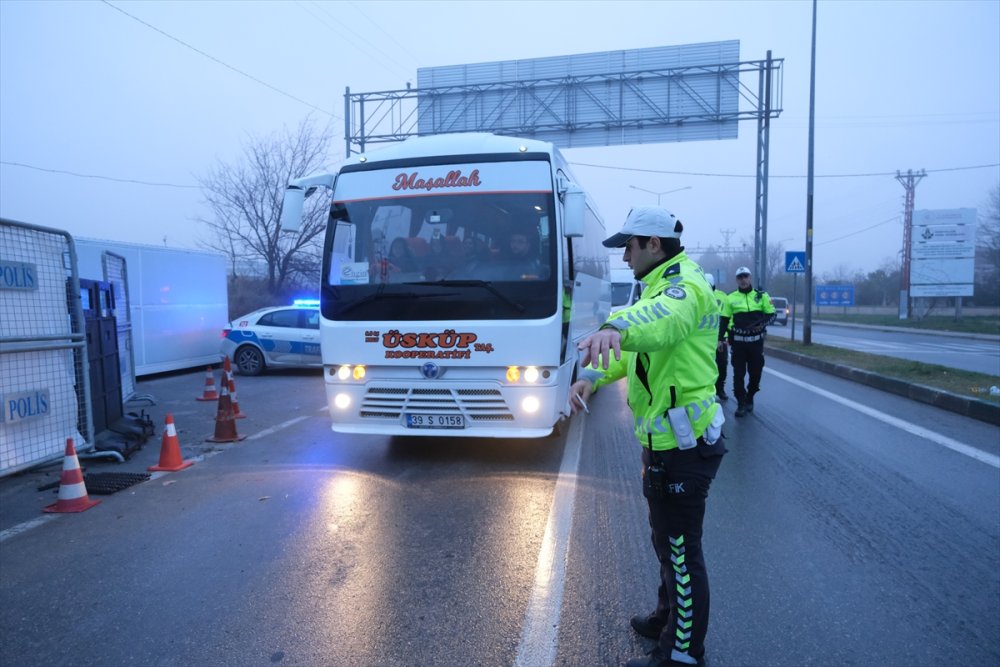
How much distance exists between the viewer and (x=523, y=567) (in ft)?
13.4

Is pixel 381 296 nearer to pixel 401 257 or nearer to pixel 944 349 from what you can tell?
pixel 401 257

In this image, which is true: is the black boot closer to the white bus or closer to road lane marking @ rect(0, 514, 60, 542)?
the white bus

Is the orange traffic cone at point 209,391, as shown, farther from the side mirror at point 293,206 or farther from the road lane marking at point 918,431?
the road lane marking at point 918,431

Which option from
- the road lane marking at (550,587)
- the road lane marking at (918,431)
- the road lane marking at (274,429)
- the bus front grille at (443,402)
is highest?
the bus front grille at (443,402)

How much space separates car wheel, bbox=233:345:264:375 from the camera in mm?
14891

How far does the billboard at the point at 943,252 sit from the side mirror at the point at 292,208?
124ft

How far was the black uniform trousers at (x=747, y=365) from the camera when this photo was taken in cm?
911

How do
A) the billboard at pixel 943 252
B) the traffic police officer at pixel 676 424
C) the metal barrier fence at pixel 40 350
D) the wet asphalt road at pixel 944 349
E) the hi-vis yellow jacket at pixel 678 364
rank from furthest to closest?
the billboard at pixel 943 252
the wet asphalt road at pixel 944 349
the metal barrier fence at pixel 40 350
the traffic police officer at pixel 676 424
the hi-vis yellow jacket at pixel 678 364

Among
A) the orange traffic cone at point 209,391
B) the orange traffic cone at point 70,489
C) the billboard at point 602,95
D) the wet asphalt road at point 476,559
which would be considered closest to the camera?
the wet asphalt road at point 476,559

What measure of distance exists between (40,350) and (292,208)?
9.18ft

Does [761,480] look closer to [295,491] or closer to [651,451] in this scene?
[651,451]

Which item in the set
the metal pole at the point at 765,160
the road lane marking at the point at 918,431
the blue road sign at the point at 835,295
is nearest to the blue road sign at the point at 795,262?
the metal pole at the point at 765,160

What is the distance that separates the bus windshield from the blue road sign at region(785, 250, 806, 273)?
17.8 m

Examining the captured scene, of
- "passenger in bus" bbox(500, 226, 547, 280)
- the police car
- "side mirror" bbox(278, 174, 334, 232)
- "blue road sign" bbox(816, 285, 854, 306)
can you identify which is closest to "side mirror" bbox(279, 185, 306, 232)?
"side mirror" bbox(278, 174, 334, 232)
